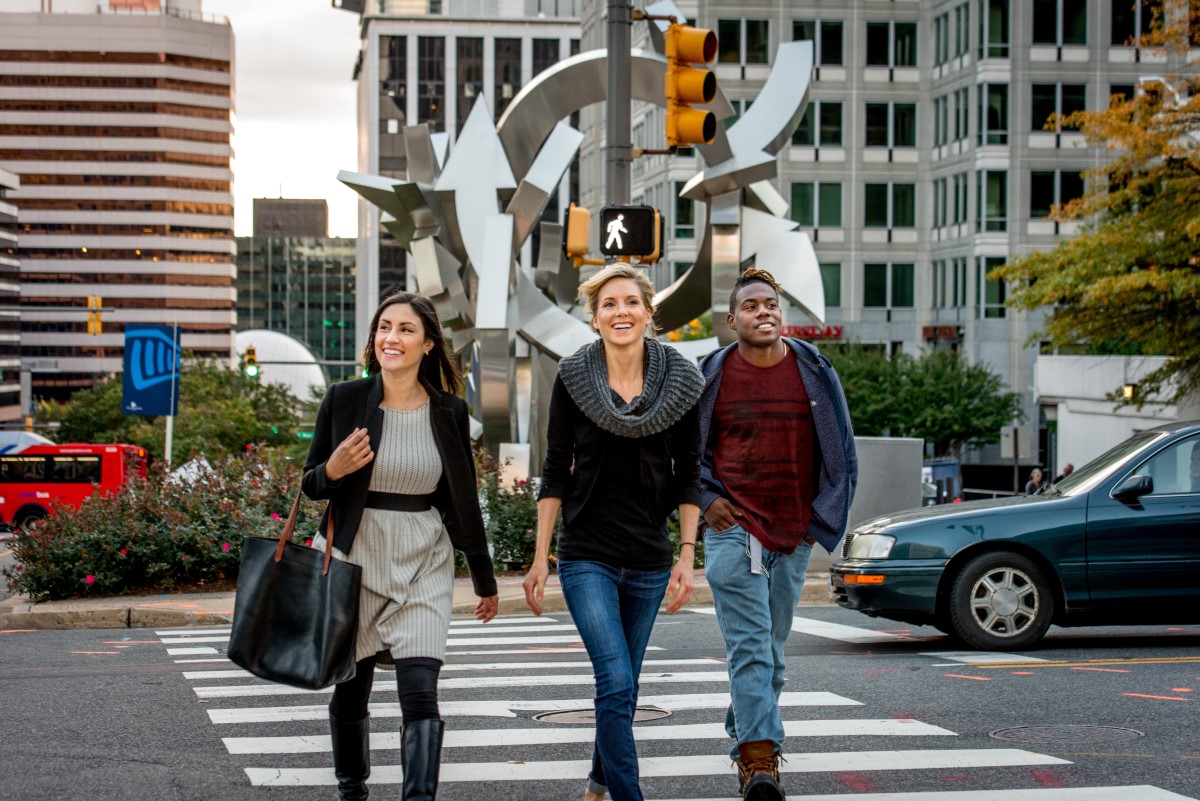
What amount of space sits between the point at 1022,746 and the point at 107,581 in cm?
1068

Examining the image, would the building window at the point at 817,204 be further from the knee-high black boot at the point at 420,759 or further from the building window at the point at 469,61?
the building window at the point at 469,61

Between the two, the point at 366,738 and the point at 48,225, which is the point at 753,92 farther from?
the point at 48,225

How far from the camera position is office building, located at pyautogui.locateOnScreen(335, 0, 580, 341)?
482 feet

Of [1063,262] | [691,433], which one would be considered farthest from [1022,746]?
[1063,262]

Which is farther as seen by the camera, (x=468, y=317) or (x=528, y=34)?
(x=528, y=34)

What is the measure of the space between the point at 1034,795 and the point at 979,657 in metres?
4.18

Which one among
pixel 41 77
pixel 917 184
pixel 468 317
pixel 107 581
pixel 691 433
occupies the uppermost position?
pixel 41 77

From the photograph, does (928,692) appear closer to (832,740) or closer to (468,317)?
(832,740)

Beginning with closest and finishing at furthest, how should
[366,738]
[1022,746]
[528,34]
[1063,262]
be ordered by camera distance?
[366,738]
[1022,746]
[1063,262]
[528,34]

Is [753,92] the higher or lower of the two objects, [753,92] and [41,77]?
the lower

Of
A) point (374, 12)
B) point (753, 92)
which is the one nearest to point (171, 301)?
point (374, 12)

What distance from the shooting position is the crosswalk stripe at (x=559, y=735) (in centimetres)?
731

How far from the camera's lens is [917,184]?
61.4 metres

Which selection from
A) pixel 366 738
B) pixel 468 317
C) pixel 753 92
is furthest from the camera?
pixel 753 92
